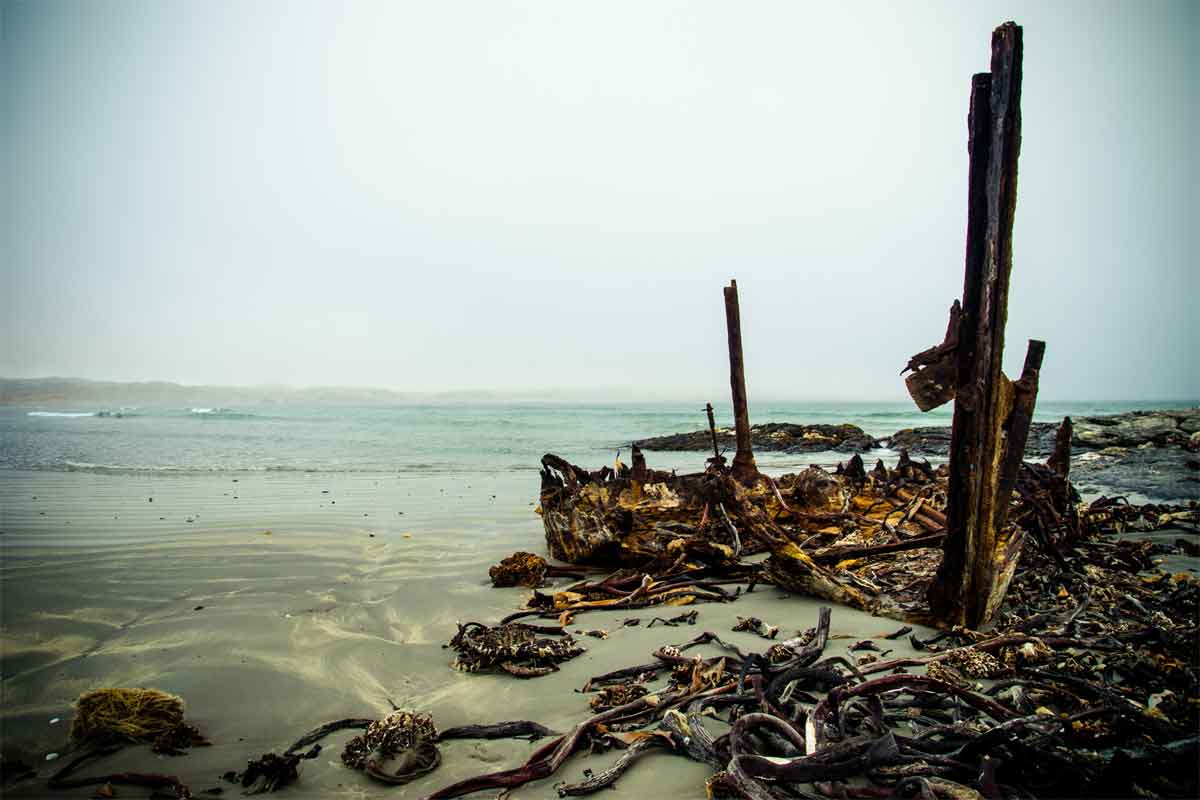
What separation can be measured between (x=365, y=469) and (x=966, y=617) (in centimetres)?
1476

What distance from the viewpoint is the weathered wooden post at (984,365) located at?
3.22 m

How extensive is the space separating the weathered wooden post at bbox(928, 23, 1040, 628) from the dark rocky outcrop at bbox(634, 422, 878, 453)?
19.9 metres

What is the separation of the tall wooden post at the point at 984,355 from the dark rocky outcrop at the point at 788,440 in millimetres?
19894

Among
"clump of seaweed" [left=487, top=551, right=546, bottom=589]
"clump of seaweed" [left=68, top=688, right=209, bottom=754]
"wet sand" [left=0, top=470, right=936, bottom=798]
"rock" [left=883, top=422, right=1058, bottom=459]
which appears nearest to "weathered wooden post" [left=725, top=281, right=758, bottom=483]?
"wet sand" [left=0, top=470, right=936, bottom=798]

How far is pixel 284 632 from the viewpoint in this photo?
4.06 m

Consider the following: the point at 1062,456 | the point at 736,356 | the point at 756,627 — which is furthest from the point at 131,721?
the point at 1062,456

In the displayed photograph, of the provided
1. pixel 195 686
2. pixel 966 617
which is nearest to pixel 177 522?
pixel 195 686

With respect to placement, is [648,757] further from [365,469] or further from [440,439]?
[440,439]

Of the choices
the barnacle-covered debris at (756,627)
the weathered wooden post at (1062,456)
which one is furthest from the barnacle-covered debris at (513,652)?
the weathered wooden post at (1062,456)

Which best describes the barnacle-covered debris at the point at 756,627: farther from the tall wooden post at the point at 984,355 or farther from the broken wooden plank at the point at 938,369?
the broken wooden plank at the point at 938,369

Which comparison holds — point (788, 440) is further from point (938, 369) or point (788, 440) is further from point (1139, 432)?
point (938, 369)

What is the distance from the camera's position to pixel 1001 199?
3238 mm

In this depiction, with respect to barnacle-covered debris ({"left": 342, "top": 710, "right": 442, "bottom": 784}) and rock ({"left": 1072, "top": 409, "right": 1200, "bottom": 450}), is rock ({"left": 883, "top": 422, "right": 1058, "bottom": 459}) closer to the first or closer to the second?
rock ({"left": 1072, "top": 409, "right": 1200, "bottom": 450})

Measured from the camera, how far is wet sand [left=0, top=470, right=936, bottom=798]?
8.44 ft
